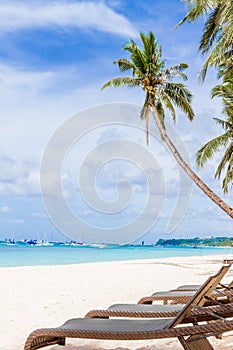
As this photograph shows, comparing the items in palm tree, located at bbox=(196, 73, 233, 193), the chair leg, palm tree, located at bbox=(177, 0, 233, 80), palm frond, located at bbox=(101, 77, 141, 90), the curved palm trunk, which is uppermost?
palm tree, located at bbox=(177, 0, 233, 80)

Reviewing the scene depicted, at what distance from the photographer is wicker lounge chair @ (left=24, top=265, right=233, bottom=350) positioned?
2.03 m

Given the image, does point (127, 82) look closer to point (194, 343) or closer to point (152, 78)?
point (152, 78)

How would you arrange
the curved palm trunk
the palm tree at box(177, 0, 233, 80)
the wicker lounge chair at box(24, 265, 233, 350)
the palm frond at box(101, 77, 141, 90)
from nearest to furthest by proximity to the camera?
the wicker lounge chair at box(24, 265, 233, 350) < the curved palm trunk < the palm tree at box(177, 0, 233, 80) < the palm frond at box(101, 77, 141, 90)

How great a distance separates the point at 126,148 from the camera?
22828mm

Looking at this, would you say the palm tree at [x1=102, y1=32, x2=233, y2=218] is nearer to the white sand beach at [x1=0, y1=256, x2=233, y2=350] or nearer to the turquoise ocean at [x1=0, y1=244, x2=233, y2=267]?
the white sand beach at [x1=0, y1=256, x2=233, y2=350]

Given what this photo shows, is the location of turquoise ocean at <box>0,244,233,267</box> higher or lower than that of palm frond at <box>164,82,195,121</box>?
lower

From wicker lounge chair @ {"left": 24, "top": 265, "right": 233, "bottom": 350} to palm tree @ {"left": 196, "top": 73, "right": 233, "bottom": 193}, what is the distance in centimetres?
1132

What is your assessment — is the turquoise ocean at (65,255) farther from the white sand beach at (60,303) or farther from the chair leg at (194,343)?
the chair leg at (194,343)

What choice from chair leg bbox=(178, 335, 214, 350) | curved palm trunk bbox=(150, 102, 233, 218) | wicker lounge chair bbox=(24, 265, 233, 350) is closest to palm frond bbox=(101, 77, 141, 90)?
curved palm trunk bbox=(150, 102, 233, 218)

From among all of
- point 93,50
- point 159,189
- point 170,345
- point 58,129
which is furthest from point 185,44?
point 170,345

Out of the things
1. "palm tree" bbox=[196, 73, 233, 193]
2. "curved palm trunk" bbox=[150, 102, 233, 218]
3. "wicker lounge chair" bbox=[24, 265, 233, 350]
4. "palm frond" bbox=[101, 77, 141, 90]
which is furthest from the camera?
"palm tree" bbox=[196, 73, 233, 193]

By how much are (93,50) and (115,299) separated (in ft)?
67.8

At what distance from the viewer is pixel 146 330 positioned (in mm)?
2180

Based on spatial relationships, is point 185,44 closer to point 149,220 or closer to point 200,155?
point 200,155
